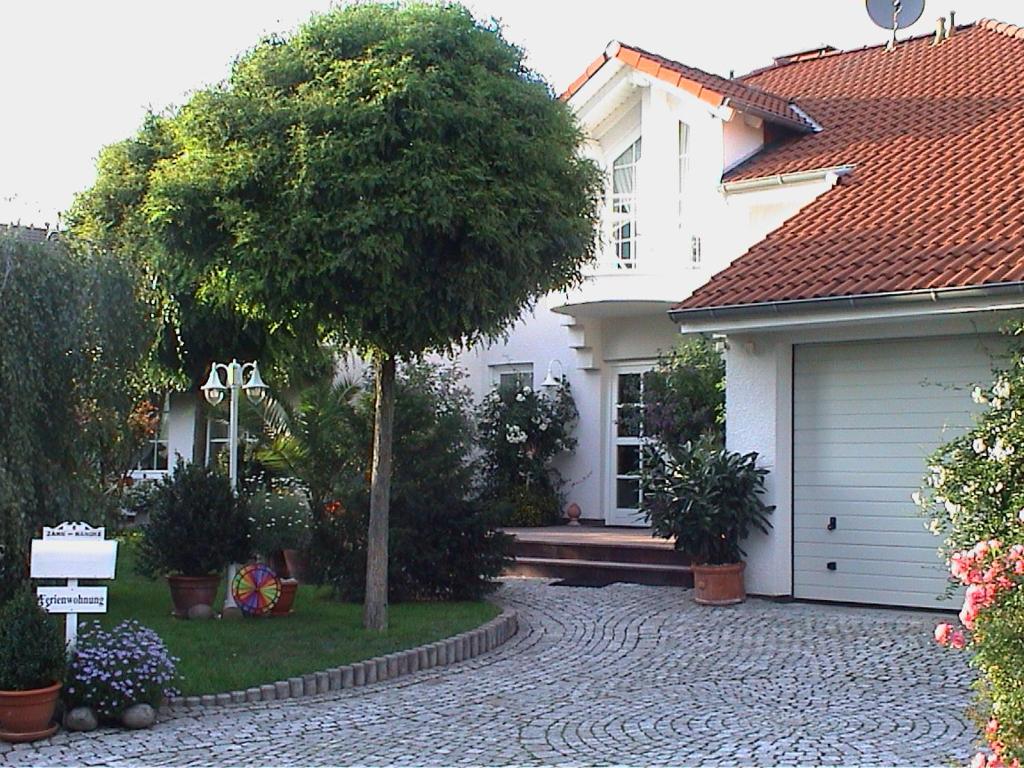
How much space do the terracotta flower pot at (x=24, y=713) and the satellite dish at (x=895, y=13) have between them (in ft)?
57.0

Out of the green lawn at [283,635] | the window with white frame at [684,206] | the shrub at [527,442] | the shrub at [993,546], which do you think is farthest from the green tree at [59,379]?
the shrub at [527,442]

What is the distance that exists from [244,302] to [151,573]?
343 centimetres

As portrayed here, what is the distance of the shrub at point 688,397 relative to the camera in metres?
15.2

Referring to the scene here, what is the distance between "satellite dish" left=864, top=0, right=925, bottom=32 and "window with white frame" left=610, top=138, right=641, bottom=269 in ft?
17.0

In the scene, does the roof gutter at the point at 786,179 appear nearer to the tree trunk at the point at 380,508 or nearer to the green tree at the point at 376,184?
the green tree at the point at 376,184

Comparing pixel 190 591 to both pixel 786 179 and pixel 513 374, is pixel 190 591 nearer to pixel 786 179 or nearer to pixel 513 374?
pixel 786 179

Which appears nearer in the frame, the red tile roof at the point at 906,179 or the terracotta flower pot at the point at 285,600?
the terracotta flower pot at the point at 285,600

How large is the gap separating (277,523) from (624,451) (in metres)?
7.95

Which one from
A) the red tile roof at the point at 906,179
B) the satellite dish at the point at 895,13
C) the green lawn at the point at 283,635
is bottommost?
the green lawn at the point at 283,635

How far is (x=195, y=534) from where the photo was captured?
1095 centimetres

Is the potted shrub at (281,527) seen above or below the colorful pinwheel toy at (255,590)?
above

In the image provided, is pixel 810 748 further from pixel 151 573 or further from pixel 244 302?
pixel 151 573

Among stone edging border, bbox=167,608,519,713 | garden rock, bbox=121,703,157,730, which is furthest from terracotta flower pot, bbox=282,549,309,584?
garden rock, bbox=121,703,157,730

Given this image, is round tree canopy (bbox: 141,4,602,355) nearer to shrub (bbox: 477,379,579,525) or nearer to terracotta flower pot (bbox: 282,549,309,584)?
terracotta flower pot (bbox: 282,549,309,584)
